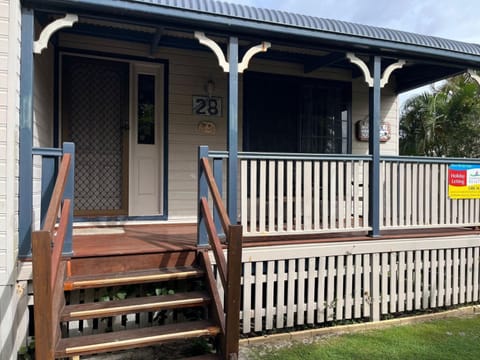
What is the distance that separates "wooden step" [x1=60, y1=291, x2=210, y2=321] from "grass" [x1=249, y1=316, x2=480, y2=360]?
2.42 ft

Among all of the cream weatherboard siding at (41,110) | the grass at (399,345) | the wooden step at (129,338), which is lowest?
the grass at (399,345)

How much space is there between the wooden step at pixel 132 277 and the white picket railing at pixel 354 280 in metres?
0.62

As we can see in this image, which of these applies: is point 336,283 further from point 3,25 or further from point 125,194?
point 3,25

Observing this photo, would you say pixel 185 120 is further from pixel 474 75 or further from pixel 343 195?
→ pixel 474 75

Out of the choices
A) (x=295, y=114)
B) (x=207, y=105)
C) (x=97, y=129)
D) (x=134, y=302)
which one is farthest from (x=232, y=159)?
(x=295, y=114)

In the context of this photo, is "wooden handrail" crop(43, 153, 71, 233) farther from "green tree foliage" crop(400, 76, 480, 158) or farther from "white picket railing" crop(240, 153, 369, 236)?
"green tree foliage" crop(400, 76, 480, 158)

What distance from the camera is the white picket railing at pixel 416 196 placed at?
439 centimetres

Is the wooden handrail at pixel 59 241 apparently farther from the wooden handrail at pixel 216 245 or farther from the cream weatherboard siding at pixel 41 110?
the wooden handrail at pixel 216 245

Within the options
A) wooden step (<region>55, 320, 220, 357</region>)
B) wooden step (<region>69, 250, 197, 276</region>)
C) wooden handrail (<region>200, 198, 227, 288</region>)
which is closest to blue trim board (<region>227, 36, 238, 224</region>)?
wooden handrail (<region>200, 198, 227, 288</region>)

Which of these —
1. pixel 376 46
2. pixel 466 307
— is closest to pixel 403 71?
pixel 376 46

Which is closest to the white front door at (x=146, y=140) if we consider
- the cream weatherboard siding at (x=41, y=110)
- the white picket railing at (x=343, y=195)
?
the cream weatherboard siding at (x=41, y=110)

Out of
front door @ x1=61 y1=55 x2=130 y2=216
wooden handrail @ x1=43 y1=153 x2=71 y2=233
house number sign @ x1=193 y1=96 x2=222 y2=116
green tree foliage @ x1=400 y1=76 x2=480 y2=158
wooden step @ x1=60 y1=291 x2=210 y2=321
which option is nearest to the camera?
wooden handrail @ x1=43 y1=153 x2=71 y2=233

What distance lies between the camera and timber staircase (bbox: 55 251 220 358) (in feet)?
9.07

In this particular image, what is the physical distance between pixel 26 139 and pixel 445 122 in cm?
1132
